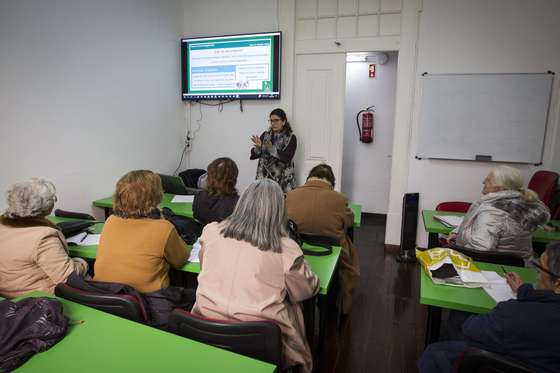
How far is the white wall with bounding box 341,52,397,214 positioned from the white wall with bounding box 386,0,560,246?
4.70 ft

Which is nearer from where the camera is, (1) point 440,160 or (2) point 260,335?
(2) point 260,335

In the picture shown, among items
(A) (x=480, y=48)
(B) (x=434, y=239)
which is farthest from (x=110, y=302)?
(A) (x=480, y=48)

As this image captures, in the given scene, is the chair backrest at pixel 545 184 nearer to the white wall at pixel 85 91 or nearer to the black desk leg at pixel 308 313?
the black desk leg at pixel 308 313

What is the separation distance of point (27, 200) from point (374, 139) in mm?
4887

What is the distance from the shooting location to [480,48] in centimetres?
390

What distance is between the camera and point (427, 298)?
162cm

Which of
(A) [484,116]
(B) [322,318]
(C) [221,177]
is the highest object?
(A) [484,116]

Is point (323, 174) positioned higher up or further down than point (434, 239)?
higher up

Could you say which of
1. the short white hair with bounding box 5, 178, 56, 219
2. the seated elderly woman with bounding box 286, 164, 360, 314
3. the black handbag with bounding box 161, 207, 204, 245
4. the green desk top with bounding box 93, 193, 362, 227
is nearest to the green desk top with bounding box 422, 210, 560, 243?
the green desk top with bounding box 93, 193, 362, 227

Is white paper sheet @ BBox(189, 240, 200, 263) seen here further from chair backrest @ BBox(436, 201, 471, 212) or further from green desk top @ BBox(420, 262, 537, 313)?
chair backrest @ BBox(436, 201, 471, 212)

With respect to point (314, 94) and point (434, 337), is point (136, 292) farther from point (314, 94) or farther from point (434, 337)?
point (314, 94)

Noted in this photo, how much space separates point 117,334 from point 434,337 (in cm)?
152

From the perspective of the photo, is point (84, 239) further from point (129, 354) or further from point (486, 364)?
point (486, 364)

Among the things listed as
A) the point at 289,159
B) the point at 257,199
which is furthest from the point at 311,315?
the point at 289,159
